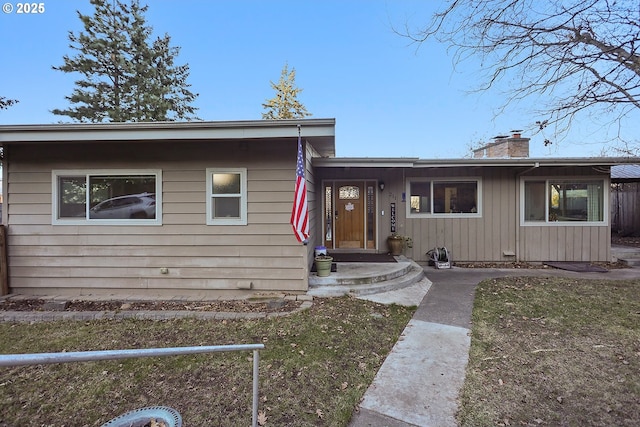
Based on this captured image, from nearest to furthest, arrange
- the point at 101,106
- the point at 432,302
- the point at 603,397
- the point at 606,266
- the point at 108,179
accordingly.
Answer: the point at 603,397, the point at 432,302, the point at 108,179, the point at 606,266, the point at 101,106

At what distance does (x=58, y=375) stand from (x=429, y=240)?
24.5 feet

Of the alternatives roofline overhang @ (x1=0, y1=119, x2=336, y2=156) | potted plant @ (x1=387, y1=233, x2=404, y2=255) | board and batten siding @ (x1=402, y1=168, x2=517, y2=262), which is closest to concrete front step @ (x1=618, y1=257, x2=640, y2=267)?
board and batten siding @ (x1=402, y1=168, x2=517, y2=262)

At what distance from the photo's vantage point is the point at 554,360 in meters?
3.23

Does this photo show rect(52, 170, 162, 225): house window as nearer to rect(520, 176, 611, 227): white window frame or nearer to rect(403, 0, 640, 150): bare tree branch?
rect(403, 0, 640, 150): bare tree branch

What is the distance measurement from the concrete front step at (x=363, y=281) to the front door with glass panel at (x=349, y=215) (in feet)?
7.11

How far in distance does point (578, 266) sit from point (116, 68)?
21.5 m

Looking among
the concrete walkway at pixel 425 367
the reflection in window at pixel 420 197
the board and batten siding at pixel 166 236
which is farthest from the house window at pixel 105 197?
the reflection in window at pixel 420 197

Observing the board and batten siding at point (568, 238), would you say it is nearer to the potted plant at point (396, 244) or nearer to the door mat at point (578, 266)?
the door mat at point (578, 266)

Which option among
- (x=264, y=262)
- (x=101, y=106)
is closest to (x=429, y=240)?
(x=264, y=262)

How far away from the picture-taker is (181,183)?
5402 millimetres

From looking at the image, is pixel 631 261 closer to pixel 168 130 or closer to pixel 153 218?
pixel 168 130

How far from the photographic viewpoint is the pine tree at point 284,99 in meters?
24.5

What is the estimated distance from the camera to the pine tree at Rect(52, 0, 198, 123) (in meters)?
16.8

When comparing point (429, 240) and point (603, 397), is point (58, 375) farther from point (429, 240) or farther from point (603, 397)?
point (429, 240)
